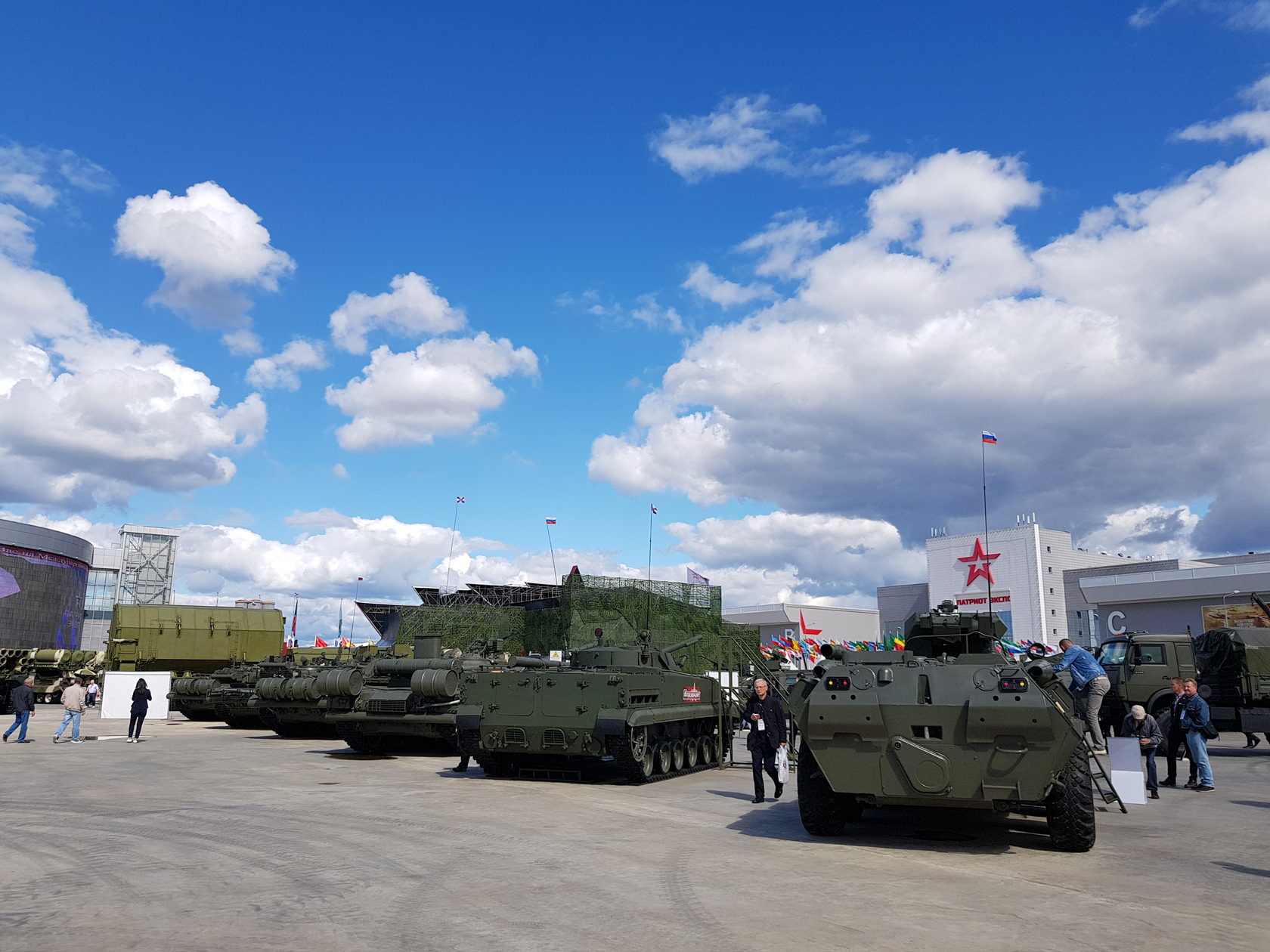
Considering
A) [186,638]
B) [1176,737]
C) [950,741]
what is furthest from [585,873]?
[186,638]

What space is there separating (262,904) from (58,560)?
82.7m

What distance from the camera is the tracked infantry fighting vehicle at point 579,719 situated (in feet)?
47.8

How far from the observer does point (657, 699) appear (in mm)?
15922

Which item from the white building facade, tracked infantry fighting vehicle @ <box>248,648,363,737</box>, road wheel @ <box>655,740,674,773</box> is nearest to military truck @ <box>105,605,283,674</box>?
tracked infantry fighting vehicle @ <box>248,648,363,737</box>

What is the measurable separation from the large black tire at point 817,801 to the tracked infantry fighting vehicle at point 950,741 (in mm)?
15

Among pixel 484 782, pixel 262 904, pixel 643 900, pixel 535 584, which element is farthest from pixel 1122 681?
pixel 535 584

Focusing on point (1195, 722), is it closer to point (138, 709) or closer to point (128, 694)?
point (138, 709)

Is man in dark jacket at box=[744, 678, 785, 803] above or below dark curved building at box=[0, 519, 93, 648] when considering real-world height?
below

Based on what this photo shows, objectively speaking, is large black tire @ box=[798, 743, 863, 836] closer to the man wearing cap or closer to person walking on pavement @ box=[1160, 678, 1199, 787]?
the man wearing cap

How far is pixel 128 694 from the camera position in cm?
3338

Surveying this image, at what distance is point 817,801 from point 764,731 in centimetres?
287

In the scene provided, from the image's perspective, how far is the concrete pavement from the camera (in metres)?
6.15

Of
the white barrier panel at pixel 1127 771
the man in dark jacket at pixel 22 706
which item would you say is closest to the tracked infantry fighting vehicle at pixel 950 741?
the white barrier panel at pixel 1127 771

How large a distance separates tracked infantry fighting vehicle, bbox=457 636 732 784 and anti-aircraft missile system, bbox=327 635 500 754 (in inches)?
128
